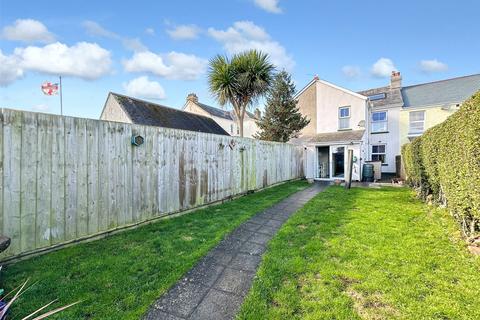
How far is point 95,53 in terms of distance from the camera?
1088 cm

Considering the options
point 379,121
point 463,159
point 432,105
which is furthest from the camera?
point 379,121

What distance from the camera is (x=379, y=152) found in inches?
695

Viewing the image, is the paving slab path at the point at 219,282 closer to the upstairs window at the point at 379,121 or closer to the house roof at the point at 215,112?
the upstairs window at the point at 379,121

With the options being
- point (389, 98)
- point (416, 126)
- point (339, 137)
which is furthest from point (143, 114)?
point (416, 126)

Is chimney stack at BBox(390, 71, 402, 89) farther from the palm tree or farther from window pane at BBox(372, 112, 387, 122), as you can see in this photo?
the palm tree

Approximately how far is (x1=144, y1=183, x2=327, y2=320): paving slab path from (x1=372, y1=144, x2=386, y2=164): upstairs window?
643 inches

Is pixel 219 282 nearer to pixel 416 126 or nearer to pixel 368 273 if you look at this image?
pixel 368 273

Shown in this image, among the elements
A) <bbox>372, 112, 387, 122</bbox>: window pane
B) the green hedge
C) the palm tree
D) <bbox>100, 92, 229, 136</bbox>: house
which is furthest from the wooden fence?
<bbox>372, 112, 387, 122</bbox>: window pane

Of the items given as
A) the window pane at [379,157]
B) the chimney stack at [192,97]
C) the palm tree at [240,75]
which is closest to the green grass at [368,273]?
the palm tree at [240,75]

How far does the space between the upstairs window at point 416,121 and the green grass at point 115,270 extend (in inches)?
712

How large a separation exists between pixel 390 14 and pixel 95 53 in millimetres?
13424

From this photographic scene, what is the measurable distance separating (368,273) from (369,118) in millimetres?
17099

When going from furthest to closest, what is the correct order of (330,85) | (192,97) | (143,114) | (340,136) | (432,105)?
(192,97) → (432,105) → (330,85) → (340,136) → (143,114)

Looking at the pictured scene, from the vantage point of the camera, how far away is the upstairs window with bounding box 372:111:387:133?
1752cm
